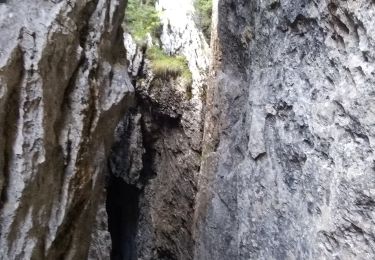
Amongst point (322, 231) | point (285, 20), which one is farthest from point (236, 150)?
point (322, 231)

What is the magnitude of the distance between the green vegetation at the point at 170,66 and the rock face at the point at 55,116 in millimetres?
1924

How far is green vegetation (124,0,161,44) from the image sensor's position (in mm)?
7051

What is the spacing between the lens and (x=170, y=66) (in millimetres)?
6723

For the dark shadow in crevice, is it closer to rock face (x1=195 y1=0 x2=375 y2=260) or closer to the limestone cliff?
the limestone cliff

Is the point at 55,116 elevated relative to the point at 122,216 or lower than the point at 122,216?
elevated

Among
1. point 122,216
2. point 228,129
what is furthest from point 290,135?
point 122,216

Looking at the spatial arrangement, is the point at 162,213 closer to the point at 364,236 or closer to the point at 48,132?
the point at 48,132

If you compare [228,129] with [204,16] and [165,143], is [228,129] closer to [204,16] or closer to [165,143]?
[165,143]

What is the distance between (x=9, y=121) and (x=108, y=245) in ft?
11.3

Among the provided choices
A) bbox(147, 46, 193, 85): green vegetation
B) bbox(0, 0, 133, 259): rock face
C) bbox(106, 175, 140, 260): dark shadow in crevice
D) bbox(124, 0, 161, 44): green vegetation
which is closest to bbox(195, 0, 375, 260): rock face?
bbox(147, 46, 193, 85): green vegetation

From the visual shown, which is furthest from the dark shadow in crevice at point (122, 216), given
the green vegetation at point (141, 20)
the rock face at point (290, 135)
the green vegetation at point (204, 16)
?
the green vegetation at point (204, 16)

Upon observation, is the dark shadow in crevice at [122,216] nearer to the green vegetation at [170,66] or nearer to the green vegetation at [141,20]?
the green vegetation at [170,66]

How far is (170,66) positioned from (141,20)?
39.5 inches

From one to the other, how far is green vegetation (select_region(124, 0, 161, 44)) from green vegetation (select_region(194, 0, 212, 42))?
0.61 m
